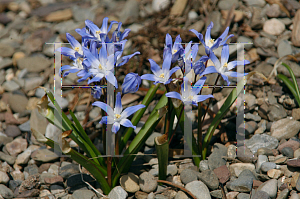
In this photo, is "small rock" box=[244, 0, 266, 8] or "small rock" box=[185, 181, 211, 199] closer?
"small rock" box=[185, 181, 211, 199]

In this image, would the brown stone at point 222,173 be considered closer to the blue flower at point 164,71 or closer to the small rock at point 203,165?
the small rock at point 203,165

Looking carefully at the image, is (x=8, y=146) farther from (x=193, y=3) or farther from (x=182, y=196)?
(x=193, y=3)

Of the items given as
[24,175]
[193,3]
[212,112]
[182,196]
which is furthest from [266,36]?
[24,175]

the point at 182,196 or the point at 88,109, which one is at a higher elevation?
the point at 88,109

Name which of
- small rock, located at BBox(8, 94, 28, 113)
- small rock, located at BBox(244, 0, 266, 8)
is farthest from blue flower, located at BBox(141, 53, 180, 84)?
small rock, located at BBox(244, 0, 266, 8)

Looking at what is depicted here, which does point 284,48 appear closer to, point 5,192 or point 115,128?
point 115,128

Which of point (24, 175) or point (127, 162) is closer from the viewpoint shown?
point (127, 162)

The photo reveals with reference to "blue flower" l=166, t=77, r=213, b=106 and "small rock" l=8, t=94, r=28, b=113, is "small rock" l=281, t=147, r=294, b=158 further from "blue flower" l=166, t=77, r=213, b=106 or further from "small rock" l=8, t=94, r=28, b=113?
"small rock" l=8, t=94, r=28, b=113
